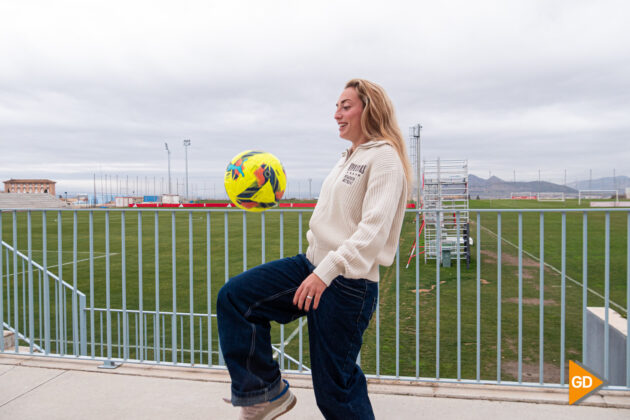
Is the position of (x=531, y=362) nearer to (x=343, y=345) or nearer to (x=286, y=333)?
(x=286, y=333)

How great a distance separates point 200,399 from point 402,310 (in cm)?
684

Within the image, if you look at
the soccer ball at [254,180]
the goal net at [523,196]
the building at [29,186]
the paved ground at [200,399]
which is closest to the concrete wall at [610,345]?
the paved ground at [200,399]

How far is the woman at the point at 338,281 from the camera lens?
184 centimetres

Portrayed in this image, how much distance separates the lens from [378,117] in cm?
204

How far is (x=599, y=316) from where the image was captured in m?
4.30

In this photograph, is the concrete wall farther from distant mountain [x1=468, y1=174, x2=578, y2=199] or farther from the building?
the building

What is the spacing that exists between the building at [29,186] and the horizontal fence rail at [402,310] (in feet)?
336

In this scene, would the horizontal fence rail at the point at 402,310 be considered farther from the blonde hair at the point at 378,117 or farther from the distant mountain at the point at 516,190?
A: the distant mountain at the point at 516,190

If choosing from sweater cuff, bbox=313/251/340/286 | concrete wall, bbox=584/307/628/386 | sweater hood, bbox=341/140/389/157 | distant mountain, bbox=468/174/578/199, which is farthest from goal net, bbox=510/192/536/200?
sweater cuff, bbox=313/251/340/286

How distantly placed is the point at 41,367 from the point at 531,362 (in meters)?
5.77

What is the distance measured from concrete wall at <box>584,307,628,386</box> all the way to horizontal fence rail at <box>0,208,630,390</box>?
2 centimetres

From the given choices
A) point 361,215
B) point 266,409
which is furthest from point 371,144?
point 266,409

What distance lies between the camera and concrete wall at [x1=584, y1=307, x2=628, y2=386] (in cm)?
400

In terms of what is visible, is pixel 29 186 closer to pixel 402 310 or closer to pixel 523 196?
pixel 523 196
